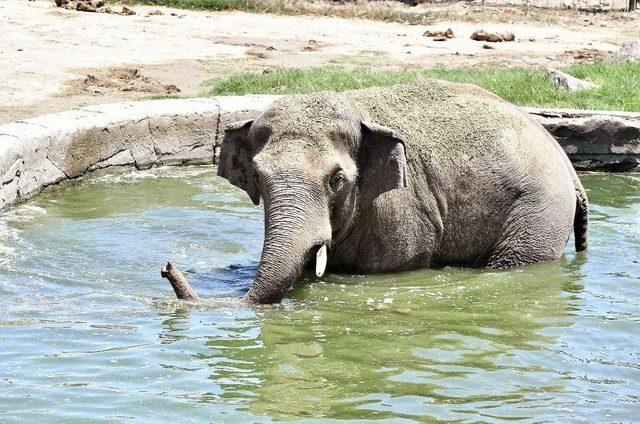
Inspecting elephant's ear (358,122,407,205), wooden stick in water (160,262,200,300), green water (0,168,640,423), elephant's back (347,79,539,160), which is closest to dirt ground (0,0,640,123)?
green water (0,168,640,423)

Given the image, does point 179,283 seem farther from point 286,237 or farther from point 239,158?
point 239,158

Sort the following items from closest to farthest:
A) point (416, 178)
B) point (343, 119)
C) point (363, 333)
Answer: point (363, 333) < point (343, 119) < point (416, 178)

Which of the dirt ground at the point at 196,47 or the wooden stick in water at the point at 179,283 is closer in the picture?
the wooden stick in water at the point at 179,283

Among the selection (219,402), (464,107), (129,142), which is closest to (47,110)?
(129,142)

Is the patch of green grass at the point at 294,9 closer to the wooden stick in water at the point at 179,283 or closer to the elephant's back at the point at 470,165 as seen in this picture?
the elephant's back at the point at 470,165

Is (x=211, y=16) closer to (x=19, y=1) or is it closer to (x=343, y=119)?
(x=19, y=1)

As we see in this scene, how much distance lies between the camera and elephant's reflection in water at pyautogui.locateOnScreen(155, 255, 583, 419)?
573 centimetres

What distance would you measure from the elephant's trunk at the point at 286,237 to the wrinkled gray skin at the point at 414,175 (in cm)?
2

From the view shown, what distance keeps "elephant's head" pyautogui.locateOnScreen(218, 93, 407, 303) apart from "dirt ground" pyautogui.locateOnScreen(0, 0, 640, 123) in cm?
549

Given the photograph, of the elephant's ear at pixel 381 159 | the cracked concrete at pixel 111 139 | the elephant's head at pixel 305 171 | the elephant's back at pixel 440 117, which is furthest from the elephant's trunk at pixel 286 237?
the cracked concrete at pixel 111 139

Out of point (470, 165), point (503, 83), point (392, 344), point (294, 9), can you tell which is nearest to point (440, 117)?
point (470, 165)

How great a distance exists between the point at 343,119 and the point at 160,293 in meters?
1.50

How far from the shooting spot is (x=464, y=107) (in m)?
8.60

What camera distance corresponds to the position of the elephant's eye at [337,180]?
732 cm
